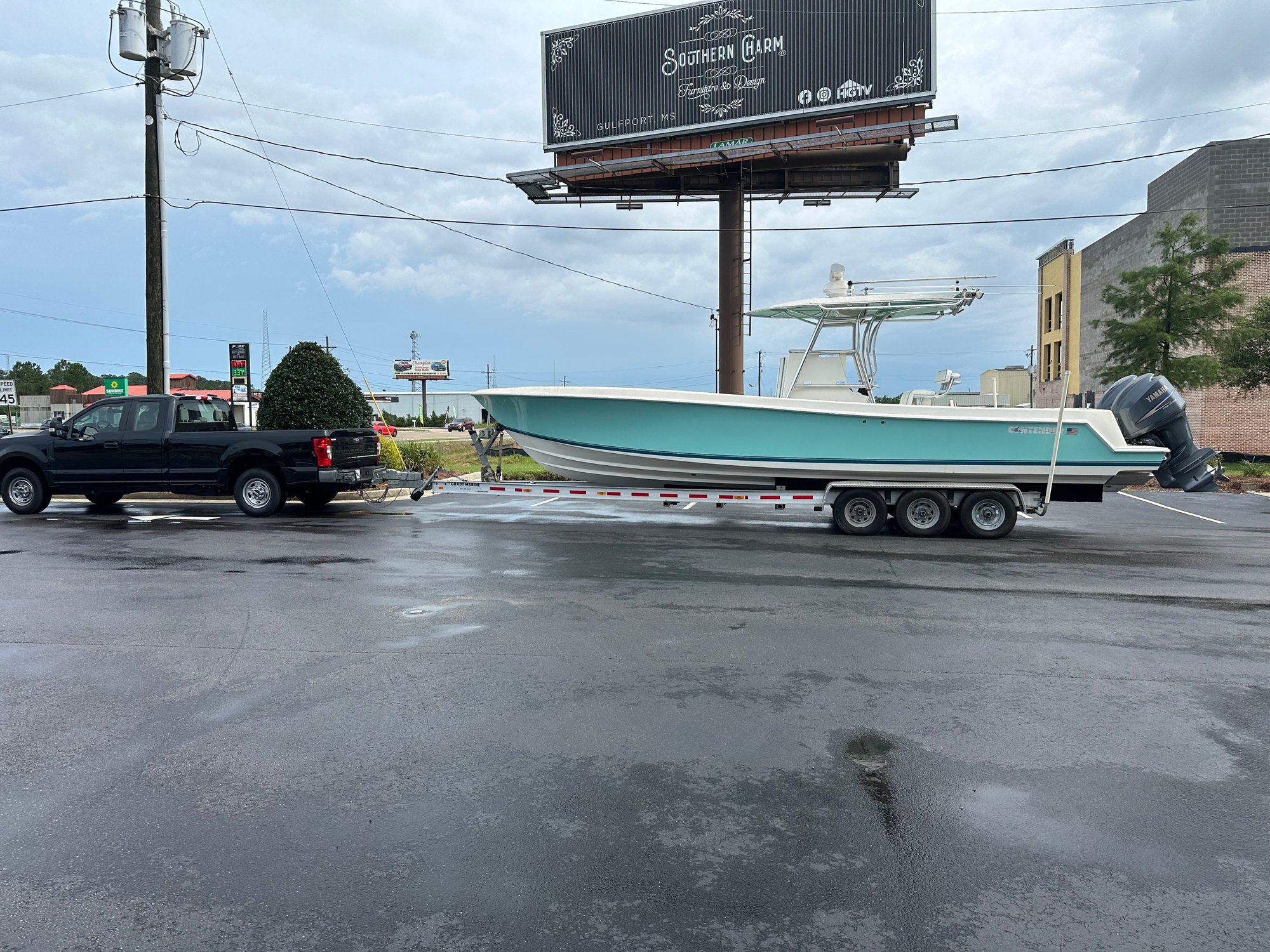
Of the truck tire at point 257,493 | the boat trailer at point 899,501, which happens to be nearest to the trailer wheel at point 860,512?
the boat trailer at point 899,501

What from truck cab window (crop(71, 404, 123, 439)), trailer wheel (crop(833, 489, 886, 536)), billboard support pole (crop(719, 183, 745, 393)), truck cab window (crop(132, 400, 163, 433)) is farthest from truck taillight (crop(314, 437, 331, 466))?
billboard support pole (crop(719, 183, 745, 393))

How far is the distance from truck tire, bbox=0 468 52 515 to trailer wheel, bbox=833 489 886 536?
12.5 metres

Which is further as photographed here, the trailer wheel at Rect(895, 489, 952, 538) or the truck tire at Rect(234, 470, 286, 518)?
the truck tire at Rect(234, 470, 286, 518)

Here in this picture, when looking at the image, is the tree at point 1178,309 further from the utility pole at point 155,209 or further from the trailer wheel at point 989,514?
the utility pole at point 155,209

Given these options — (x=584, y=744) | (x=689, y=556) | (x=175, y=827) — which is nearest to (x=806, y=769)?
(x=584, y=744)

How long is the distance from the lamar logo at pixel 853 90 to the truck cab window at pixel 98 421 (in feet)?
57.9

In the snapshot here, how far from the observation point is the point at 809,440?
12312mm

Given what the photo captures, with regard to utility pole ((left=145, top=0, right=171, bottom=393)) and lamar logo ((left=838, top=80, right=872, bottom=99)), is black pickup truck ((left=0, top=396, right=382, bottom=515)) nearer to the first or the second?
utility pole ((left=145, top=0, right=171, bottom=393))

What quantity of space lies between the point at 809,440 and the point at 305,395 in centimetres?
1099

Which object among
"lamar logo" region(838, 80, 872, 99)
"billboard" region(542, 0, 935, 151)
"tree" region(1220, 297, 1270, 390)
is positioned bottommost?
"tree" region(1220, 297, 1270, 390)

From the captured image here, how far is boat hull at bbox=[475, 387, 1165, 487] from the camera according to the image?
12016 mm

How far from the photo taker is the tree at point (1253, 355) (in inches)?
1083

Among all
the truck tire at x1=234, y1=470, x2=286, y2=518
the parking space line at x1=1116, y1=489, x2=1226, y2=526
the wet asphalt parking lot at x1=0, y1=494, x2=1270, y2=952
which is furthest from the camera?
the parking space line at x1=1116, y1=489, x2=1226, y2=526

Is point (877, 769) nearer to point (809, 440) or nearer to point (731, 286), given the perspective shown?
point (809, 440)
